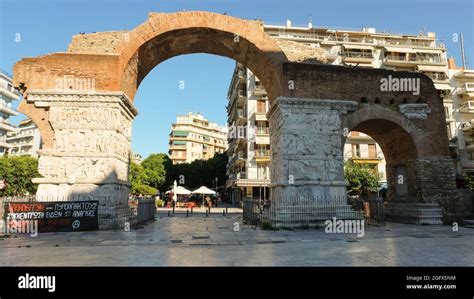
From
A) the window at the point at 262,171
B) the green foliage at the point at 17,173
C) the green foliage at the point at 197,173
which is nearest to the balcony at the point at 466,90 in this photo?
the window at the point at 262,171

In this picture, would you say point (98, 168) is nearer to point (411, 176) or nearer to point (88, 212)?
point (88, 212)

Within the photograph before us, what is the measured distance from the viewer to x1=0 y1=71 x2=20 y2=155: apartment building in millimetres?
49094

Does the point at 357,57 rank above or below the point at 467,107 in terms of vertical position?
above

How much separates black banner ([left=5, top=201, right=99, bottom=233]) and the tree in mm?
38377

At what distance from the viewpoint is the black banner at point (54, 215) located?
12586 mm

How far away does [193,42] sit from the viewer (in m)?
16.2

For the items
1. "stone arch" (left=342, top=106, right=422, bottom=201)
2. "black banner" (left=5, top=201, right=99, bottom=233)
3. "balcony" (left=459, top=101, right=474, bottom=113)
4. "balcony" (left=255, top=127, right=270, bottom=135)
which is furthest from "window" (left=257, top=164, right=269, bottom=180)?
"balcony" (left=459, top=101, right=474, bottom=113)

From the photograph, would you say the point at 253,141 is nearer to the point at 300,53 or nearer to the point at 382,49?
the point at 300,53

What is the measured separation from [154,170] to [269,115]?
3917 cm

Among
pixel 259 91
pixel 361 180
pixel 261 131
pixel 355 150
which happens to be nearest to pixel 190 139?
pixel 259 91

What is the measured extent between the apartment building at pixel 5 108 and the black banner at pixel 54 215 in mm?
43605

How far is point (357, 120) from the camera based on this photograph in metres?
15.8

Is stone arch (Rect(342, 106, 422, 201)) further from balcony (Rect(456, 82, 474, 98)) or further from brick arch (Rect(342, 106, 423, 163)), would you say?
balcony (Rect(456, 82, 474, 98))
